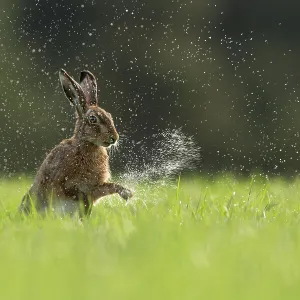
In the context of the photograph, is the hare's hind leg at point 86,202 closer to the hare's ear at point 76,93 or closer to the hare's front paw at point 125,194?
the hare's front paw at point 125,194

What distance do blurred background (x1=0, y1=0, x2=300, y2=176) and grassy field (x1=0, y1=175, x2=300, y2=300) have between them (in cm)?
699

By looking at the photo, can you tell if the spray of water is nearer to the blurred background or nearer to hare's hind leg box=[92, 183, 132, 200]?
hare's hind leg box=[92, 183, 132, 200]

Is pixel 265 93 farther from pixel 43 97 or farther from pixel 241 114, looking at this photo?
pixel 43 97

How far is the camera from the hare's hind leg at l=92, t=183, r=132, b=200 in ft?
16.1

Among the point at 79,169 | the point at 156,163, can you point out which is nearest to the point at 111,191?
the point at 79,169

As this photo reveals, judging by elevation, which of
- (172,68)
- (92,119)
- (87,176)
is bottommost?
(87,176)

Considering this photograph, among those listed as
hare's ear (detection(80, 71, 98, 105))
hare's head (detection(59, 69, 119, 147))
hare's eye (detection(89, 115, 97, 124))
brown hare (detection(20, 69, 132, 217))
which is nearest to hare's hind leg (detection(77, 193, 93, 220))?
brown hare (detection(20, 69, 132, 217))

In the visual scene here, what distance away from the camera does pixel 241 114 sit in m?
11.8

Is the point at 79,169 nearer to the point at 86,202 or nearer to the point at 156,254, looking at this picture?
the point at 86,202

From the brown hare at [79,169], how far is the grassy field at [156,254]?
1.16 ft

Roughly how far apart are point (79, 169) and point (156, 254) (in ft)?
6.85

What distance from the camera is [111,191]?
4918 millimetres

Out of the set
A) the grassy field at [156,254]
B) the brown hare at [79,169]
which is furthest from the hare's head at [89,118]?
the grassy field at [156,254]

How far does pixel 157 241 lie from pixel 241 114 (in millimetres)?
8800
